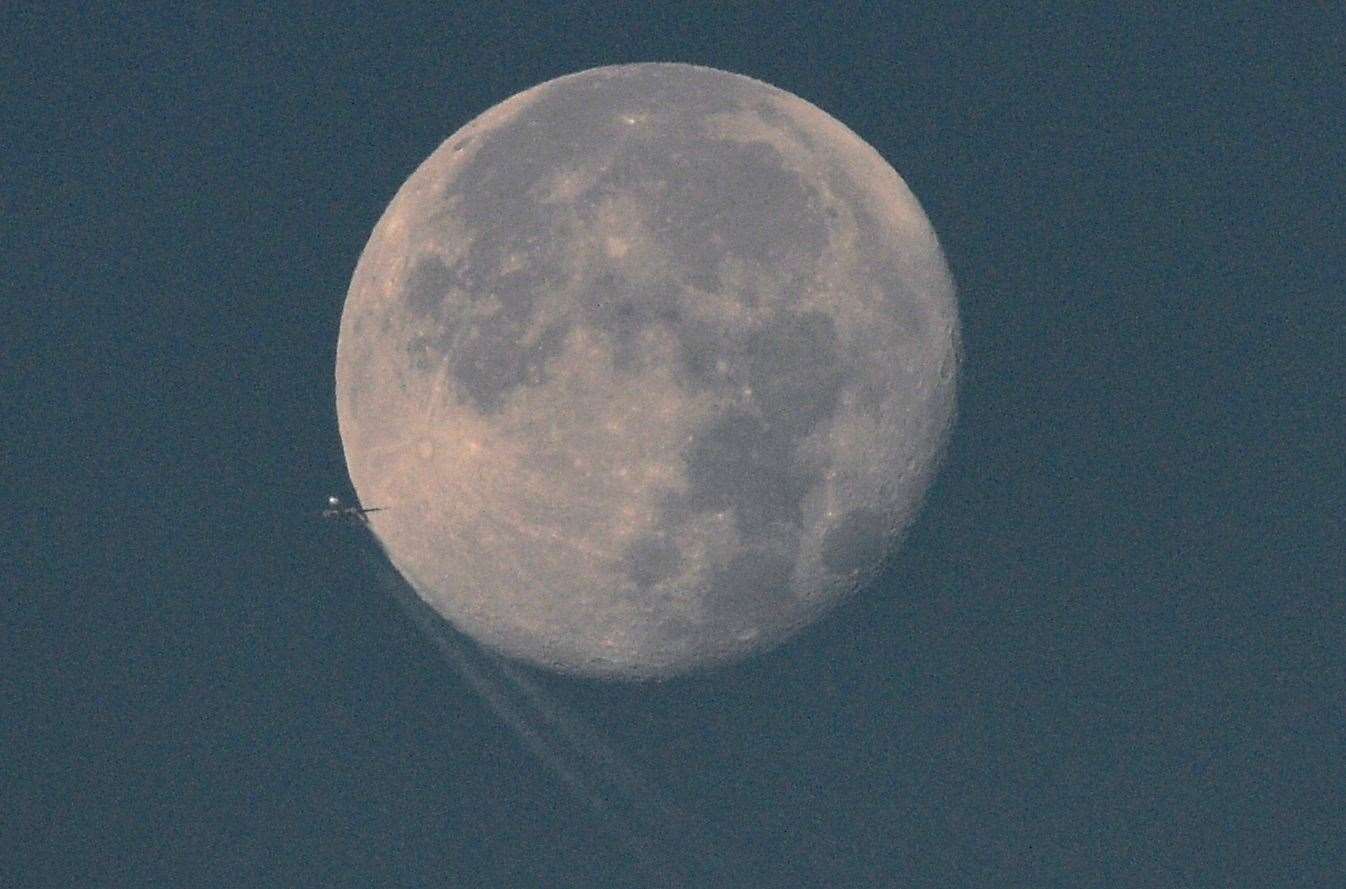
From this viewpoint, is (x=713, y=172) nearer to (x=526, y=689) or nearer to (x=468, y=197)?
(x=468, y=197)

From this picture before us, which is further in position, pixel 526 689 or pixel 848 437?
pixel 526 689

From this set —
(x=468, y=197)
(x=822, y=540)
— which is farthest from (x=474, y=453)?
(x=822, y=540)

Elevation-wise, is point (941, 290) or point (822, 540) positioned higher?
point (941, 290)

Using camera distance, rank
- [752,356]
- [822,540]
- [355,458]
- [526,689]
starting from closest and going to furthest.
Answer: [752,356] < [822,540] < [355,458] < [526,689]

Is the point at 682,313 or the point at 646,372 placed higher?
the point at 682,313

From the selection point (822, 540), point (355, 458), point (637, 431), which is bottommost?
point (822, 540)

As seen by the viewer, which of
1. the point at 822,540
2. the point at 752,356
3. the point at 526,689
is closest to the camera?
the point at 752,356

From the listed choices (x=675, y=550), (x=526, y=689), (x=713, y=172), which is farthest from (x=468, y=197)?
(x=526, y=689)
